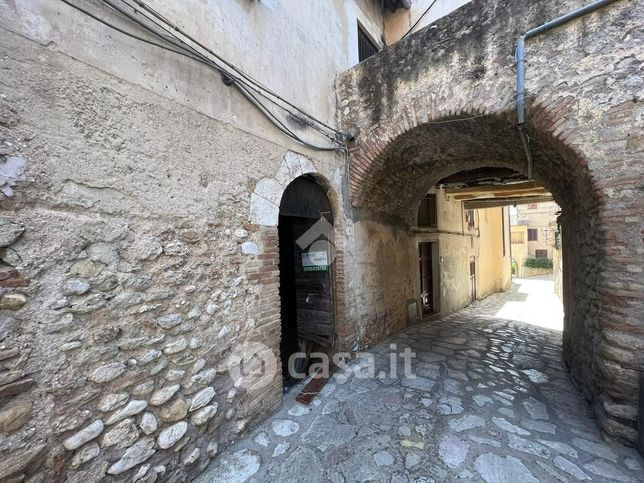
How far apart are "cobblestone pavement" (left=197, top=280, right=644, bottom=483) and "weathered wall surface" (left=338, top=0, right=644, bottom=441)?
343mm

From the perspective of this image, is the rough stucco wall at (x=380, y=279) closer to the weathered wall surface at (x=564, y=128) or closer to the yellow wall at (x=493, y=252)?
the weathered wall surface at (x=564, y=128)

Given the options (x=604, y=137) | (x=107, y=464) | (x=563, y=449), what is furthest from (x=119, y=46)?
(x=563, y=449)

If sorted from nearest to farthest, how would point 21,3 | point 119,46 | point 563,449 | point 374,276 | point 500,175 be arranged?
1. point 21,3
2. point 119,46
3. point 563,449
4. point 374,276
5. point 500,175

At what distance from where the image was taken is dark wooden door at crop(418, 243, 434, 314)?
6926 millimetres

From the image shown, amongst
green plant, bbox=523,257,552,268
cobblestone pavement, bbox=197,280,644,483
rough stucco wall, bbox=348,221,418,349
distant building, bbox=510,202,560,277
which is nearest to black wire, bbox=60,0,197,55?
rough stucco wall, bbox=348,221,418,349

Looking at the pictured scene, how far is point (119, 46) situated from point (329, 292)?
10.3ft

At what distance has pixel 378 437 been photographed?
8.16 feet

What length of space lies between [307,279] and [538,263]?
2588 centimetres

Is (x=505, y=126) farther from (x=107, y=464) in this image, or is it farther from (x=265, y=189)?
(x=107, y=464)

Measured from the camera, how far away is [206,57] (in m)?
2.21

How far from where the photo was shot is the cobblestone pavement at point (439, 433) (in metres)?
2.11

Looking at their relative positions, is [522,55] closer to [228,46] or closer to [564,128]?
[564,128]

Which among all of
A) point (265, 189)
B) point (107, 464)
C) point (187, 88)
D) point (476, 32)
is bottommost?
point (107, 464)

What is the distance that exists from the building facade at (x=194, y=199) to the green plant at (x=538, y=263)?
76.3 feet
